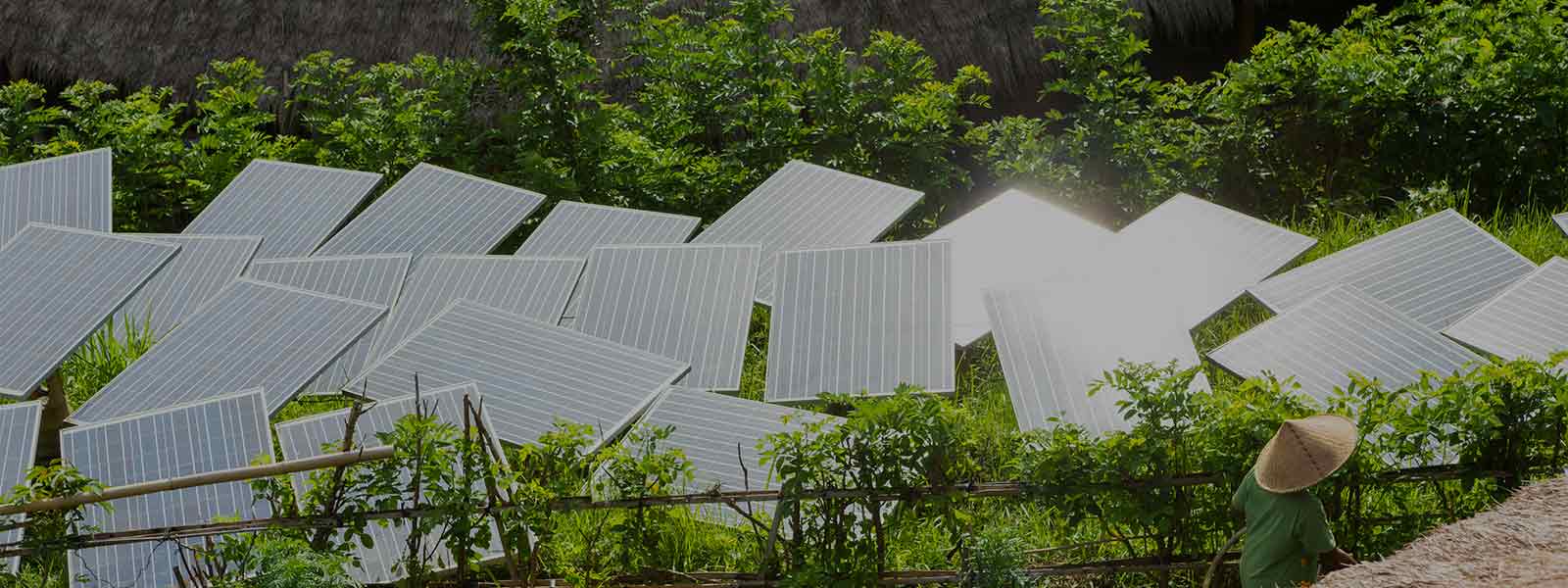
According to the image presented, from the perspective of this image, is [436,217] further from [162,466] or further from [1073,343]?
[1073,343]

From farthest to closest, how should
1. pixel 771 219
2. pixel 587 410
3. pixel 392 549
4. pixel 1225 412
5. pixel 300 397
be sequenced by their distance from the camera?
pixel 771 219, pixel 300 397, pixel 587 410, pixel 392 549, pixel 1225 412

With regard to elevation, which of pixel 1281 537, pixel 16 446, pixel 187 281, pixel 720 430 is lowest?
pixel 1281 537

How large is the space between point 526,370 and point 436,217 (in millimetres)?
2183

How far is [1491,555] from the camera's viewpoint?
404cm

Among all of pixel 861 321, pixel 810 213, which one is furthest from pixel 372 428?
pixel 810 213

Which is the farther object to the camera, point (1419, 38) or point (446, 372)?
point (1419, 38)

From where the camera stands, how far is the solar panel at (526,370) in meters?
6.22

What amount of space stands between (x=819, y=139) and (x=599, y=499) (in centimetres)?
449

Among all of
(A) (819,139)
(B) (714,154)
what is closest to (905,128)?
(A) (819,139)

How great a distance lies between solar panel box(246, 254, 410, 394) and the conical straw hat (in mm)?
4263

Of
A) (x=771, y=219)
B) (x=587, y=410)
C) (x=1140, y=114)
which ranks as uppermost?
(x=1140, y=114)

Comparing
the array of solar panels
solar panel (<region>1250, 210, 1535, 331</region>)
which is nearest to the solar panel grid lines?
the array of solar panels

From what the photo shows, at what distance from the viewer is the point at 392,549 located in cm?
538

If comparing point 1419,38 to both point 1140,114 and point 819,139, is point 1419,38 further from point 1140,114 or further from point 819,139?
point 819,139
